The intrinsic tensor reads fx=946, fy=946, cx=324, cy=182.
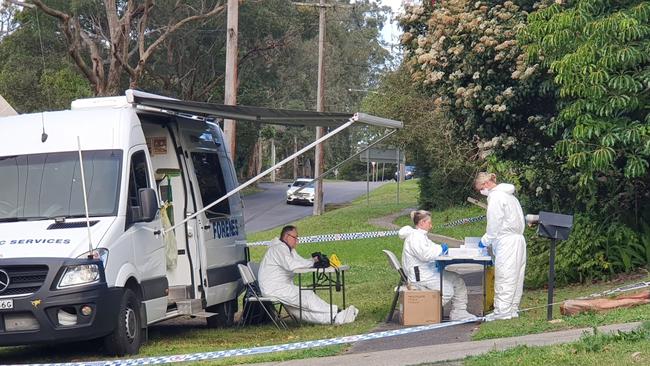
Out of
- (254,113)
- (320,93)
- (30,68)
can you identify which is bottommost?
(254,113)

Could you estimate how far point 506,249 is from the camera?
10.8 m

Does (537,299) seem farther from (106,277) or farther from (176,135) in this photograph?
(106,277)

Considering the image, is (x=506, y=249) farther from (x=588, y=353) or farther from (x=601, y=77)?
(x=588, y=353)

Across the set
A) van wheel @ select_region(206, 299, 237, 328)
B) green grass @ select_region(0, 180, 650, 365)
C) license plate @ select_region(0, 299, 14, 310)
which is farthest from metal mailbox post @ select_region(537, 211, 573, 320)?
license plate @ select_region(0, 299, 14, 310)

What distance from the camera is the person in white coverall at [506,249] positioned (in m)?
10.8

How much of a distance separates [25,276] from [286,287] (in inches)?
153

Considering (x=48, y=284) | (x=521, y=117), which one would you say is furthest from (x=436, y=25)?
(x=48, y=284)

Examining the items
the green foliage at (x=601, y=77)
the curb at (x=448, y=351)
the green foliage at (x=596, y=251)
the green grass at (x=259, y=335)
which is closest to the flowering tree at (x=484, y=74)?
the green foliage at (x=601, y=77)

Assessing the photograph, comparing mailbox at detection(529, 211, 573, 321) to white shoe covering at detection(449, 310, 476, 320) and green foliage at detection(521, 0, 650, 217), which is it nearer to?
white shoe covering at detection(449, 310, 476, 320)

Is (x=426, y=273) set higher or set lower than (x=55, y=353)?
higher

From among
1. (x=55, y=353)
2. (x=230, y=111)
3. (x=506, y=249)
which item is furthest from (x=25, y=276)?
(x=506, y=249)

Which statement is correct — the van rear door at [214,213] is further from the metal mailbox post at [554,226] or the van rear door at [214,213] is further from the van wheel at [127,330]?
the metal mailbox post at [554,226]

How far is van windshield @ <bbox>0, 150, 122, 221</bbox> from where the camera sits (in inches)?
392

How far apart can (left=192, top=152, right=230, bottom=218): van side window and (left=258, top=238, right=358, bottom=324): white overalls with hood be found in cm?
104
